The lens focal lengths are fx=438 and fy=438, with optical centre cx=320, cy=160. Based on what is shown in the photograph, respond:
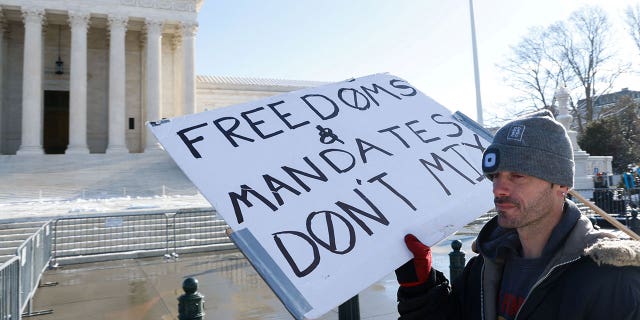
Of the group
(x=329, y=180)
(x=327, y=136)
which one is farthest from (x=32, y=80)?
(x=329, y=180)

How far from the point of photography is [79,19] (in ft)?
102

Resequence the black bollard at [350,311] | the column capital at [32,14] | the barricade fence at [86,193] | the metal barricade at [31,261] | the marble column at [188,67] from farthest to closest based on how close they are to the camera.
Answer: the marble column at [188,67] < the column capital at [32,14] < the barricade fence at [86,193] < the metal barricade at [31,261] < the black bollard at [350,311]

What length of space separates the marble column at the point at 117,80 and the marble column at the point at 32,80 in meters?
4.44

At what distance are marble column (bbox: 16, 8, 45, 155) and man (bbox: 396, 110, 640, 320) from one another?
110 feet

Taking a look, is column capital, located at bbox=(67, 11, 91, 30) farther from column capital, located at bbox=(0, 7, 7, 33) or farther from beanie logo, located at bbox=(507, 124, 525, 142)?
beanie logo, located at bbox=(507, 124, 525, 142)

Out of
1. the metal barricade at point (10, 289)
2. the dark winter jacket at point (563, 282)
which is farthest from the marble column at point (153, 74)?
the dark winter jacket at point (563, 282)

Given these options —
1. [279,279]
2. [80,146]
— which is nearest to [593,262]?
[279,279]

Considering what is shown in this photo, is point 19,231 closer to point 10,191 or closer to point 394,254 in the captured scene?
point 394,254

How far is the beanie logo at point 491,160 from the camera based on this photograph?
5.85 feet

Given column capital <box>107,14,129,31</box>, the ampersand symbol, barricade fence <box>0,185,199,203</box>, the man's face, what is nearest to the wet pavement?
the ampersand symbol

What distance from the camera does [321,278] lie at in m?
1.83

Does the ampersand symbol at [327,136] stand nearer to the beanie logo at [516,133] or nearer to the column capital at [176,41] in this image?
the beanie logo at [516,133]

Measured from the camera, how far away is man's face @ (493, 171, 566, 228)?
5.69 feet

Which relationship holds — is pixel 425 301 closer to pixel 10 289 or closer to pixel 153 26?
pixel 10 289
